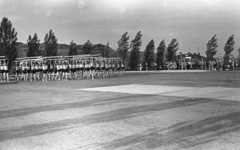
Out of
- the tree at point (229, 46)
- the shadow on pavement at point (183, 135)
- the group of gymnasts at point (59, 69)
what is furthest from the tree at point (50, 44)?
the shadow on pavement at point (183, 135)

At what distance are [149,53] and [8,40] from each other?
1144 inches

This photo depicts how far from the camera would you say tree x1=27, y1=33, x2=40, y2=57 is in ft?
203

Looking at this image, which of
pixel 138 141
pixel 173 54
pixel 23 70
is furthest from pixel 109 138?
pixel 173 54

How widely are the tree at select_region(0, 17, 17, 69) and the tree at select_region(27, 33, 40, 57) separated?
6164mm

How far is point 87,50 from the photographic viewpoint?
73.1 meters

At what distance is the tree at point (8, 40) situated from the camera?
179 feet

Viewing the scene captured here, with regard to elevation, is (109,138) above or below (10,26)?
below

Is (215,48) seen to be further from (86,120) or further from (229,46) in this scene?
(86,120)

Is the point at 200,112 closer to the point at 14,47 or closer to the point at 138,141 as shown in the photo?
the point at 138,141

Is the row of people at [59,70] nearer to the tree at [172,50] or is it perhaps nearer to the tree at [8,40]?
the tree at [8,40]

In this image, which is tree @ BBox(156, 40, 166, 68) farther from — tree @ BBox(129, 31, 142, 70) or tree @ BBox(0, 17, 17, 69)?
tree @ BBox(0, 17, 17, 69)

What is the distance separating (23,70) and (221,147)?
103ft

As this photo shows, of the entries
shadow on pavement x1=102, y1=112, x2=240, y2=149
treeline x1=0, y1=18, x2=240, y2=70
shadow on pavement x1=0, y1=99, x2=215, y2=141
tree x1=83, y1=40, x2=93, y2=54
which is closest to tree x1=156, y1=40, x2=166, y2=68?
treeline x1=0, y1=18, x2=240, y2=70

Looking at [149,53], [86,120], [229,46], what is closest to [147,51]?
[149,53]
